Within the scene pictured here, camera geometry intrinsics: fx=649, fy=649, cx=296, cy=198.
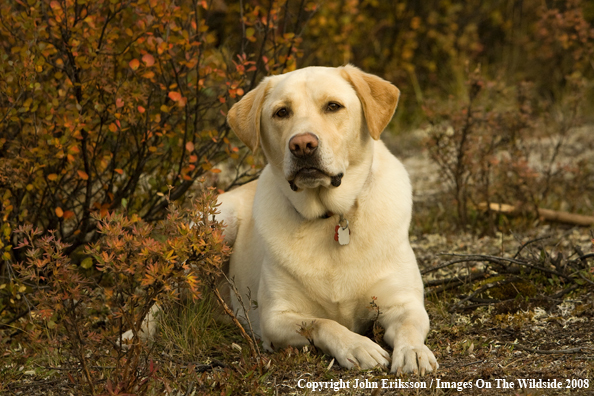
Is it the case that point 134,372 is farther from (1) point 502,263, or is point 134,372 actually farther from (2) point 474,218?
(2) point 474,218

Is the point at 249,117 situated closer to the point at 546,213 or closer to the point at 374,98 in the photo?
the point at 374,98

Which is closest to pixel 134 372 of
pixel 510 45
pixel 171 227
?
pixel 171 227

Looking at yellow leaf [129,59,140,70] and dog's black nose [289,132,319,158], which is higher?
yellow leaf [129,59,140,70]

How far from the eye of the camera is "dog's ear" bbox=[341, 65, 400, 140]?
3.17m

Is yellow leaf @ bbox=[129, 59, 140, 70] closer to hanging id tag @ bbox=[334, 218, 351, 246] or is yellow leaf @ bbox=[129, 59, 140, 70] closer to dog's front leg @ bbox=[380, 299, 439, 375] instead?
A: hanging id tag @ bbox=[334, 218, 351, 246]

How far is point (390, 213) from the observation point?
3.24 m

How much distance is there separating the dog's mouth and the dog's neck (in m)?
0.11

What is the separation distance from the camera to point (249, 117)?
338cm

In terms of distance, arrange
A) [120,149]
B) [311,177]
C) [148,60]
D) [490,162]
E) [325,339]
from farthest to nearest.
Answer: [490,162] → [120,149] → [148,60] → [311,177] → [325,339]

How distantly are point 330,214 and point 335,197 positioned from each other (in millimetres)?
102

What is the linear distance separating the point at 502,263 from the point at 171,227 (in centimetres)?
209

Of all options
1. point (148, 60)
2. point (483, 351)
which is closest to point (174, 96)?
point (148, 60)

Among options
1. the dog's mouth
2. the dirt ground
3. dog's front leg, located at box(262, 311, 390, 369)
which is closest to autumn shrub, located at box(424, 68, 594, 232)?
the dirt ground

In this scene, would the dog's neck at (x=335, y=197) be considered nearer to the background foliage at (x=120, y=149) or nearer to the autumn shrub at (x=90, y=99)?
the background foliage at (x=120, y=149)
